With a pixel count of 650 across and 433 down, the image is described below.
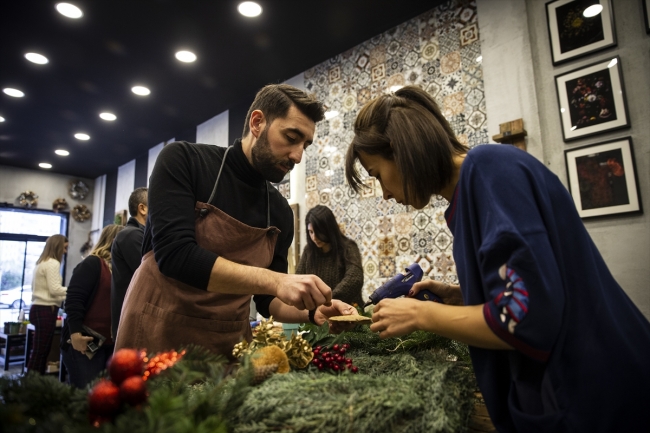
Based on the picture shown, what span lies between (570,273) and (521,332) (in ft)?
0.65

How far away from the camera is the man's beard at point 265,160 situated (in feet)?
5.28

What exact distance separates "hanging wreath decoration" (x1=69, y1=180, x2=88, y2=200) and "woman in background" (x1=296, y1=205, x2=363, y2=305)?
22.5ft

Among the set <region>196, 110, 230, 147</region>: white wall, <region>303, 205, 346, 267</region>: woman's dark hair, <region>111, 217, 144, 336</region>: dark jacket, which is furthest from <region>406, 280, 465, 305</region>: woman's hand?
<region>196, 110, 230, 147</region>: white wall

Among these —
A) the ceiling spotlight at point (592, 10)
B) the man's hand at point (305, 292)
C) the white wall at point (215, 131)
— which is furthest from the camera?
the white wall at point (215, 131)

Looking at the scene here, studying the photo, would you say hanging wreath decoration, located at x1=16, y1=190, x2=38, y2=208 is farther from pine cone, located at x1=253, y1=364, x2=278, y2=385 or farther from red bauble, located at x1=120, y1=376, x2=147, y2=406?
red bauble, located at x1=120, y1=376, x2=147, y2=406

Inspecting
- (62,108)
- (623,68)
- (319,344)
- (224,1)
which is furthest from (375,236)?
(62,108)

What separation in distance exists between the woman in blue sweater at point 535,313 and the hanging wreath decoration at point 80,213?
888 centimetres

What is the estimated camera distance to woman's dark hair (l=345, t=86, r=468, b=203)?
1.00 m

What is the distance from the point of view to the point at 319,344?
1.17 metres

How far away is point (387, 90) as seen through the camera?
12.0ft

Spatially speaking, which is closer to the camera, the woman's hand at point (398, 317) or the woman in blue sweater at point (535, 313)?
the woman in blue sweater at point (535, 313)

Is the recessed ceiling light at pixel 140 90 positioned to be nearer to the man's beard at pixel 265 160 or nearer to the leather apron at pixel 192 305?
the man's beard at pixel 265 160

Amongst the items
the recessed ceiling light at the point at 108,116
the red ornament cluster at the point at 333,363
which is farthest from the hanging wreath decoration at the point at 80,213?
the red ornament cluster at the point at 333,363

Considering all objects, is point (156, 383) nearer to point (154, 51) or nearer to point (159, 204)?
point (159, 204)
